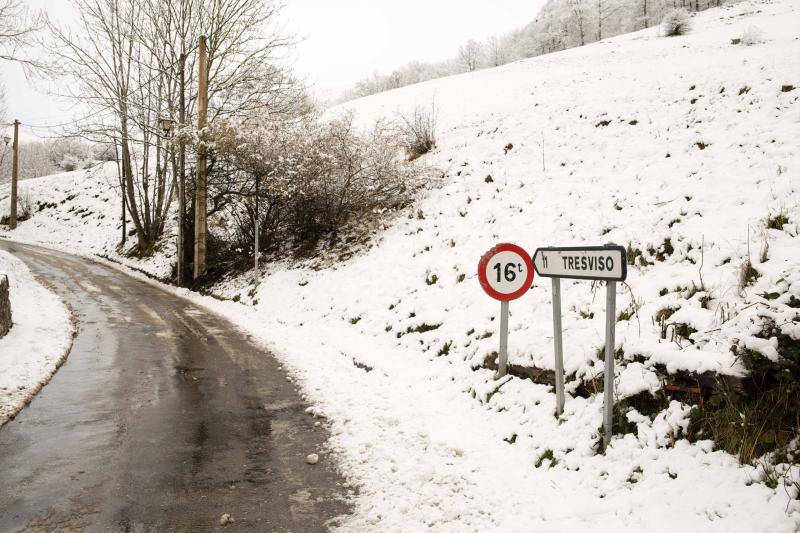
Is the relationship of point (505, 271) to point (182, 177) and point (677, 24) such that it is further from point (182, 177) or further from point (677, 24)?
point (677, 24)

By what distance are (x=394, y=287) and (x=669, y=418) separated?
6837 mm

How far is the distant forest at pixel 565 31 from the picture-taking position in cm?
6269

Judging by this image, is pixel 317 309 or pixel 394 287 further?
pixel 317 309

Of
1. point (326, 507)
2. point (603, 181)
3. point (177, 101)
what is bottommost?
point (326, 507)

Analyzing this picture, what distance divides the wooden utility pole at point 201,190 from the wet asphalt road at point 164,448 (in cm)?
895

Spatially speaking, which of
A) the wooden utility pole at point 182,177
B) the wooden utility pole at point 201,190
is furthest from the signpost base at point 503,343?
the wooden utility pole at point 182,177

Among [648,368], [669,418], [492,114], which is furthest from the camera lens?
[492,114]

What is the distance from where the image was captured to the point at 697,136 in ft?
31.4

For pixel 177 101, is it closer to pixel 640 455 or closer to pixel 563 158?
pixel 563 158

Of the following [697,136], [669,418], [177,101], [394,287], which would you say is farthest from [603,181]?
[177,101]

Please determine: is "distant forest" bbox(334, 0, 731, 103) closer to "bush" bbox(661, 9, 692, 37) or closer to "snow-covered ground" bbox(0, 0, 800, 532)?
"bush" bbox(661, 9, 692, 37)

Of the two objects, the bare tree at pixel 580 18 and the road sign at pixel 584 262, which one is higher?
the bare tree at pixel 580 18

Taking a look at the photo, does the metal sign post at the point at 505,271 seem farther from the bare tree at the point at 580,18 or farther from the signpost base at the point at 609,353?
the bare tree at the point at 580,18

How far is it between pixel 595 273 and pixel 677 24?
1547 inches
